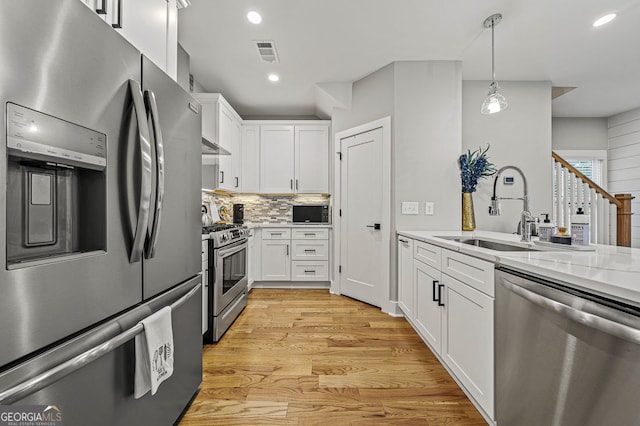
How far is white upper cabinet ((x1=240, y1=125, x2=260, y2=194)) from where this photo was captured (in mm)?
4434

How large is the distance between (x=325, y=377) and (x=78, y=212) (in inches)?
67.0

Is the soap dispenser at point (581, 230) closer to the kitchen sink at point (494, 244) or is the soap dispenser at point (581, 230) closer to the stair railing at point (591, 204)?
the kitchen sink at point (494, 244)

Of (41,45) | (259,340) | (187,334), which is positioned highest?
(41,45)

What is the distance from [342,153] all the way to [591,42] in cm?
270

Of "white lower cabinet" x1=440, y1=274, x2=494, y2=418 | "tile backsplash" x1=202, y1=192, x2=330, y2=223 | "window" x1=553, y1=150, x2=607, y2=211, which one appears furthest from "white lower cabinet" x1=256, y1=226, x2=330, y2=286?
"window" x1=553, y1=150, x2=607, y2=211

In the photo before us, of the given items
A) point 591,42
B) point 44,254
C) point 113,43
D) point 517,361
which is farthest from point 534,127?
point 44,254

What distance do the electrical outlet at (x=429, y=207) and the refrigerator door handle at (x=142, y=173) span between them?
109 inches

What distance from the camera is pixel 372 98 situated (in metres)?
3.43

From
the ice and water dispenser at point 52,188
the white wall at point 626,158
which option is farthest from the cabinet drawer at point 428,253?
the white wall at point 626,158

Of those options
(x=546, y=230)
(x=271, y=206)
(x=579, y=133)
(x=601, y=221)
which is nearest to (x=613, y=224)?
(x=601, y=221)

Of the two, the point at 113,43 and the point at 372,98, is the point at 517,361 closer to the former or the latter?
the point at 113,43

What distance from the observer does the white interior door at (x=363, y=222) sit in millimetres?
3320

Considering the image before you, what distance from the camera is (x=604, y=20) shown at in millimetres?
2461

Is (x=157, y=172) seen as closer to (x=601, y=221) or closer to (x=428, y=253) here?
(x=428, y=253)
